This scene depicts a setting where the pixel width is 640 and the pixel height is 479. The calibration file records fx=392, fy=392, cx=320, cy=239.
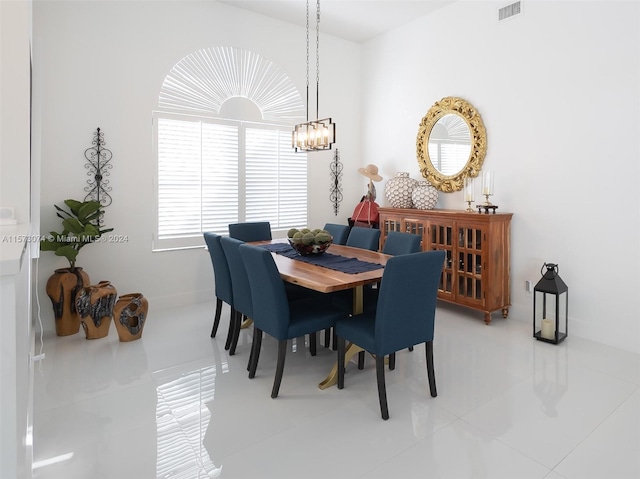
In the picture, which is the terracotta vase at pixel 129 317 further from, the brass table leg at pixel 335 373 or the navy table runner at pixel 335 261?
the brass table leg at pixel 335 373

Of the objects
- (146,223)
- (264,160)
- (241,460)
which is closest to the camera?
(241,460)

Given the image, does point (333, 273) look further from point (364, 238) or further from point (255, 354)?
point (364, 238)

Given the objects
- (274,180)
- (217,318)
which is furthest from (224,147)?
(217,318)

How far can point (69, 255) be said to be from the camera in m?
3.45

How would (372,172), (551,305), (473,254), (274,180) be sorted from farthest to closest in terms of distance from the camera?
(372,172) → (274,180) → (473,254) → (551,305)

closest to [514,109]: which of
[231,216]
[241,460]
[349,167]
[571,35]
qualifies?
[571,35]

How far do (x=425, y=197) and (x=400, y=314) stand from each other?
2495mm

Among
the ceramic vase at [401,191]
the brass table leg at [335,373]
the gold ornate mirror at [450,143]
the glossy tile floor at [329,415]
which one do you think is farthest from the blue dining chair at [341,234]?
the brass table leg at [335,373]

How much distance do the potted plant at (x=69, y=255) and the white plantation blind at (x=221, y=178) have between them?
0.83 m

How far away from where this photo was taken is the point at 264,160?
5023mm

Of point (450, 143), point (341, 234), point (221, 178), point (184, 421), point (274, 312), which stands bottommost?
point (184, 421)

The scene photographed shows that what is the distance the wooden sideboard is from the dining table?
1.15 meters

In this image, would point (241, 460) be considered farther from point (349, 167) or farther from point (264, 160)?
point (349, 167)

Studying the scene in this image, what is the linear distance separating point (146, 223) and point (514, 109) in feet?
13.2
